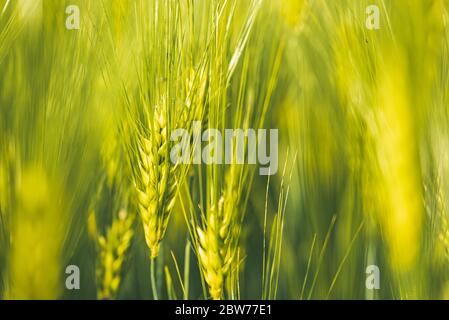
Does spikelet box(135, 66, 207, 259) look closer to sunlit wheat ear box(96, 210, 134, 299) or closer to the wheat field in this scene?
the wheat field

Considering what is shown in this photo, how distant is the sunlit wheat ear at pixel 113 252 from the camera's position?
912 millimetres

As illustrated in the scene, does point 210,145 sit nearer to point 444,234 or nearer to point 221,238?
point 221,238

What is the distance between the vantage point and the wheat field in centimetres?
81

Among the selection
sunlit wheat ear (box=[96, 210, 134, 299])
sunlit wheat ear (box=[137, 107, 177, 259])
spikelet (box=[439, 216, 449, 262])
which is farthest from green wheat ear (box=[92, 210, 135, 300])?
spikelet (box=[439, 216, 449, 262])

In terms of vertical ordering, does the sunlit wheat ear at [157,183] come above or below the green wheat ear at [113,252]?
above

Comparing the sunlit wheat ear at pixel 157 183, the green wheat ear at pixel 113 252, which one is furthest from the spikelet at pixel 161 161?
the green wheat ear at pixel 113 252

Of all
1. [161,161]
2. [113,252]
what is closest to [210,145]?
[161,161]

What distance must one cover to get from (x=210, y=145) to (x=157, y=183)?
0.25 ft

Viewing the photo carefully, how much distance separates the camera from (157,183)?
0.80 meters

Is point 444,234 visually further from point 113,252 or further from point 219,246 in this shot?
point 113,252

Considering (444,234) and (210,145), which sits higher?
(210,145)

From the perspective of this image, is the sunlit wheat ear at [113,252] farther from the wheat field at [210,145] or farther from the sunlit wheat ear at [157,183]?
the sunlit wheat ear at [157,183]

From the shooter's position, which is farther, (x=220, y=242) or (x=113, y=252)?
(x=113, y=252)

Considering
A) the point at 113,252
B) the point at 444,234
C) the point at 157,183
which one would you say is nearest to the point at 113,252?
the point at 113,252
